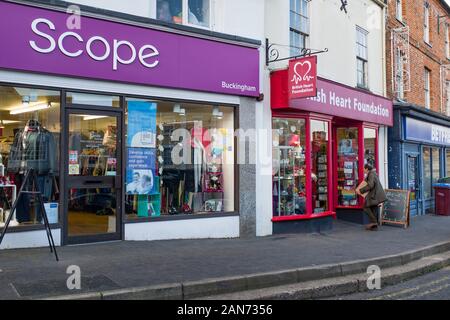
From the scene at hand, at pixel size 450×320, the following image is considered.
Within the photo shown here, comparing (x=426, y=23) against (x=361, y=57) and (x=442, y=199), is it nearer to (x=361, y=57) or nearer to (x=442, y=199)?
(x=361, y=57)

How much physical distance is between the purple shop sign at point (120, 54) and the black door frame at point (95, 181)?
1.90ft

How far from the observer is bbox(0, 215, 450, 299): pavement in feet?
18.3

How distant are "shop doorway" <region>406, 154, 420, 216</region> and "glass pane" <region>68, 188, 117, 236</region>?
10.8 meters

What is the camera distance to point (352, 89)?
12.8 m

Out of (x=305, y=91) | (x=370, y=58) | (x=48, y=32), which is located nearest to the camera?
(x=48, y=32)

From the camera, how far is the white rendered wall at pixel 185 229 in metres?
8.62

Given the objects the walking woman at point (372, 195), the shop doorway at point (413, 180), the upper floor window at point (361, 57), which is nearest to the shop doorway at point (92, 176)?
the walking woman at point (372, 195)

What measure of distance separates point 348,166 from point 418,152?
4.45 metres

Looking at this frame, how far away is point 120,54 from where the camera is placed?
830cm

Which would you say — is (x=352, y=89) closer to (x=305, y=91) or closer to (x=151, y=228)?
(x=305, y=91)

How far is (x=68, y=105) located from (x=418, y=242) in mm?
7512

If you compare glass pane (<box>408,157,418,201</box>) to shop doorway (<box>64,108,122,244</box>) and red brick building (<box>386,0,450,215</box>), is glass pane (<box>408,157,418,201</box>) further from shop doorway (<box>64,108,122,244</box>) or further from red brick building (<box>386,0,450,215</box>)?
shop doorway (<box>64,108,122,244</box>)

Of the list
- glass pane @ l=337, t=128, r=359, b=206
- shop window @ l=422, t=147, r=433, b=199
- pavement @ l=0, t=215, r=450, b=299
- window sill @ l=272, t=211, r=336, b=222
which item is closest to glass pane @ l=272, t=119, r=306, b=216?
window sill @ l=272, t=211, r=336, b=222
